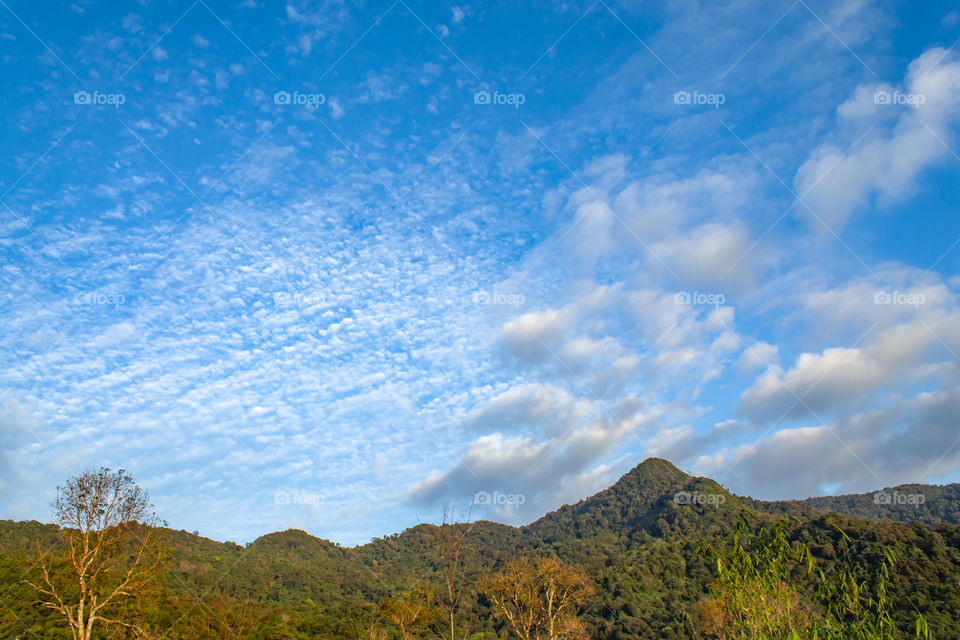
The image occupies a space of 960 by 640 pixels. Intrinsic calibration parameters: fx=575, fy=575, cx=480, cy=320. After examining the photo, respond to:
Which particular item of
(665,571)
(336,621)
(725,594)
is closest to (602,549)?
(665,571)

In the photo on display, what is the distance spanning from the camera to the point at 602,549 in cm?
14425

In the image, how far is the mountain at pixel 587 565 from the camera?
61.5 meters

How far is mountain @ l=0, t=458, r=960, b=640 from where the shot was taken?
61463 mm

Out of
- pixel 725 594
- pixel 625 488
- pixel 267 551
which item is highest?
pixel 625 488

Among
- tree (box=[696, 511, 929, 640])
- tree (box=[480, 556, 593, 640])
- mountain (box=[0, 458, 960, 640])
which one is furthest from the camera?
mountain (box=[0, 458, 960, 640])

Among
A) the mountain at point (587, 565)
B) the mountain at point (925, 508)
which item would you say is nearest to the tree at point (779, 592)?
the mountain at point (587, 565)

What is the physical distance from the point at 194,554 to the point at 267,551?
3968 cm

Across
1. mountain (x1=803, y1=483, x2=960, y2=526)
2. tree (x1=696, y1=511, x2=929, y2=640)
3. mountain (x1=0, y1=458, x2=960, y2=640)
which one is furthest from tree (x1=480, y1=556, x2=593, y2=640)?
mountain (x1=803, y1=483, x2=960, y2=526)

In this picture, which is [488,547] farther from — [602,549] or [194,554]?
[194,554]

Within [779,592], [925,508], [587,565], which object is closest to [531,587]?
[779,592]

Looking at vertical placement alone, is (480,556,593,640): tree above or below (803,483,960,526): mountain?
below

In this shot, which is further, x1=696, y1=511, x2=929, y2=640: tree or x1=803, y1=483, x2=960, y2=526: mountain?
x1=803, y1=483, x2=960, y2=526: mountain

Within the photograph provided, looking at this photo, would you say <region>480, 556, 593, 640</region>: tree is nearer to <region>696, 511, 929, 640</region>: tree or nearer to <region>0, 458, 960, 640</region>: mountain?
<region>0, 458, 960, 640</region>: mountain

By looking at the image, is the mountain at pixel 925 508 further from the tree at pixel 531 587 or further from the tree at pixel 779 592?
the tree at pixel 779 592
